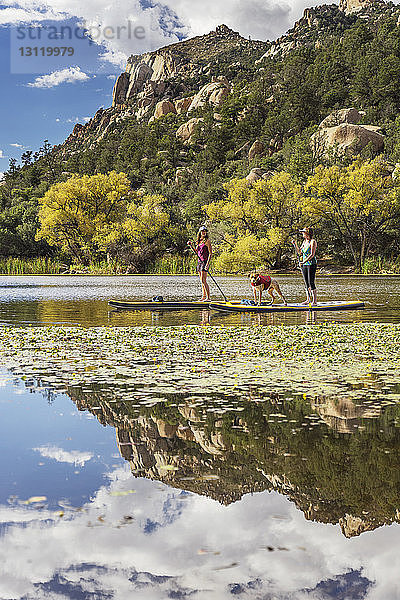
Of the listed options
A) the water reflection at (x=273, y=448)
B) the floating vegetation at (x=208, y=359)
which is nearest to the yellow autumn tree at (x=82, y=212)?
the floating vegetation at (x=208, y=359)

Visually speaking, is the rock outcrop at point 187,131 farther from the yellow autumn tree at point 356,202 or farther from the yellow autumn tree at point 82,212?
the yellow autumn tree at point 356,202

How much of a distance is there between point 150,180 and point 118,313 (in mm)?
72952

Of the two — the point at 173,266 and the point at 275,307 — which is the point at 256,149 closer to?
the point at 173,266

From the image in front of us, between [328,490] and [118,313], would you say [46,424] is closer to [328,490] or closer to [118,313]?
[328,490]

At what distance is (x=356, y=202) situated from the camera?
164ft

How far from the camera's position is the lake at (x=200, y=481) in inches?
111

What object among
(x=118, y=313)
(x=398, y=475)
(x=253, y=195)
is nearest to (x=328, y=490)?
(x=398, y=475)

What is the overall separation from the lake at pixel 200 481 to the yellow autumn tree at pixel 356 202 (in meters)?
44.4

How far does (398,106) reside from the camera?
85.0 metres

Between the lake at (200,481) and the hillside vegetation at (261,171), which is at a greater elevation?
the hillside vegetation at (261,171)

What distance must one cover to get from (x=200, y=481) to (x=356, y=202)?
4881 centimetres

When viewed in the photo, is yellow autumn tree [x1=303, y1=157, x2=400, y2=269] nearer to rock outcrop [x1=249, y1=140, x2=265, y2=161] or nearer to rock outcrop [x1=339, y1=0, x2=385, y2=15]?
rock outcrop [x1=249, y1=140, x2=265, y2=161]

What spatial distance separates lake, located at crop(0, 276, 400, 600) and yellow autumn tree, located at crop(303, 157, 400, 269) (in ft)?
146

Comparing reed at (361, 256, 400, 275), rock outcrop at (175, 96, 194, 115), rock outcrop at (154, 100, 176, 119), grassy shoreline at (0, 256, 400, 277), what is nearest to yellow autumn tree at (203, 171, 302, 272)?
grassy shoreline at (0, 256, 400, 277)
